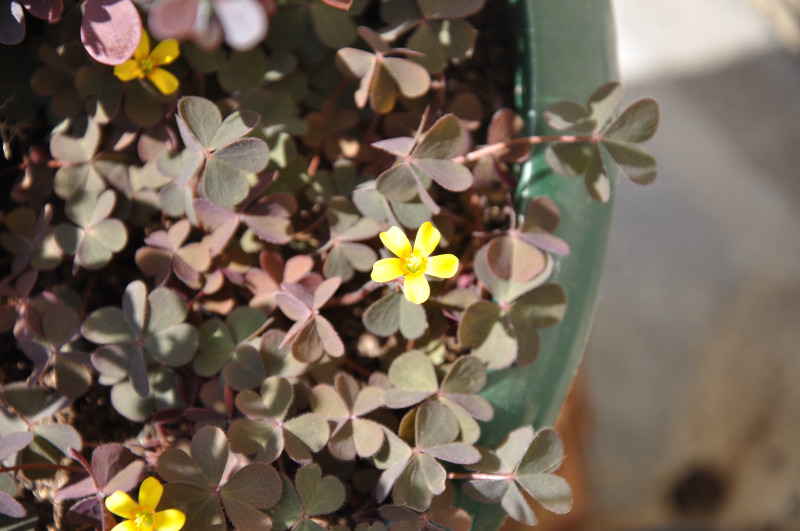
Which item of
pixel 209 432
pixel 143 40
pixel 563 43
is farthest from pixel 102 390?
pixel 563 43

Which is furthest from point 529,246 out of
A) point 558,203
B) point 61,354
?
point 61,354

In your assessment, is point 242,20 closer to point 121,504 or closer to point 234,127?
point 234,127

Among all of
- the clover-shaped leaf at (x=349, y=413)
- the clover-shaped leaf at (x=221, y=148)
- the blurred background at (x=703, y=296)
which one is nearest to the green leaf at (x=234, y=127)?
the clover-shaped leaf at (x=221, y=148)

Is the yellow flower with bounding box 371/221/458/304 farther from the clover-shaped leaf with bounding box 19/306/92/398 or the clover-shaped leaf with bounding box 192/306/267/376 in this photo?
the clover-shaped leaf with bounding box 19/306/92/398

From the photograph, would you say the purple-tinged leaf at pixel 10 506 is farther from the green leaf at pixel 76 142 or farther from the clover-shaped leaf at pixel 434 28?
the clover-shaped leaf at pixel 434 28

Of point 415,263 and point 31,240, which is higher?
point 415,263
